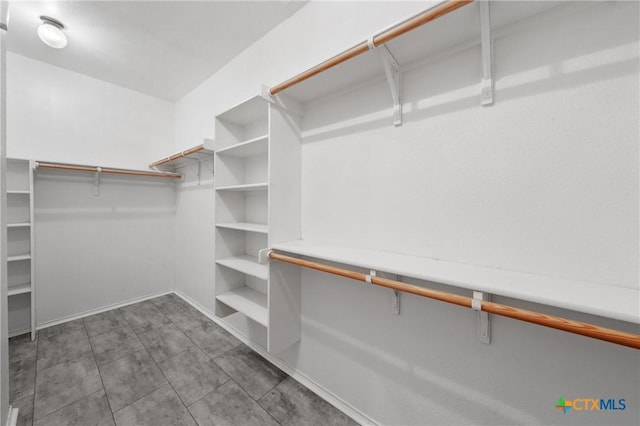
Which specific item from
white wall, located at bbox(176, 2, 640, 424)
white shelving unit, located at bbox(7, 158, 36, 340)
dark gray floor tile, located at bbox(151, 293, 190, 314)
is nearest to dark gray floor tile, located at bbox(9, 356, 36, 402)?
white shelving unit, located at bbox(7, 158, 36, 340)

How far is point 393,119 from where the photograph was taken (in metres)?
1.19

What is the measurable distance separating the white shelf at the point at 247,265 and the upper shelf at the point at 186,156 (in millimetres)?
1028

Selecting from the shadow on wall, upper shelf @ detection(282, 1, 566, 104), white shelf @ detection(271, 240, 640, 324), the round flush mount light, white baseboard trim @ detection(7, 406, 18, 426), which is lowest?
white baseboard trim @ detection(7, 406, 18, 426)

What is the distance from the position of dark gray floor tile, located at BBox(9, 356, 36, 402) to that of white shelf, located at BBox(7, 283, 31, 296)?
2.02 feet

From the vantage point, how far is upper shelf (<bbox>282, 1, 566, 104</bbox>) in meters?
0.82

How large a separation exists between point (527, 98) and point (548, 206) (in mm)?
418

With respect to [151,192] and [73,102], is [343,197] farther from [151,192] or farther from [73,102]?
[73,102]

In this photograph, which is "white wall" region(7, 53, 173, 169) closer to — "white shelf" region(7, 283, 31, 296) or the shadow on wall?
"white shelf" region(7, 283, 31, 296)

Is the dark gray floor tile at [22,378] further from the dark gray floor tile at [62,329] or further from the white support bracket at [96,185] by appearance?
the white support bracket at [96,185]

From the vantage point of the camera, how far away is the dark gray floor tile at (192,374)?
160cm

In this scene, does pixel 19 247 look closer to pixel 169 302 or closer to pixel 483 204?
pixel 169 302

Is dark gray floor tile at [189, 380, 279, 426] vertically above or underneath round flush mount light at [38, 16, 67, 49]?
underneath

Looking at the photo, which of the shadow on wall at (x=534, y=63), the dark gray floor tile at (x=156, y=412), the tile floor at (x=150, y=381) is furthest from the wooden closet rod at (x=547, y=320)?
the dark gray floor tile at (x=156, y=412)

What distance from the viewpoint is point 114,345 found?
2.09 meters
